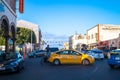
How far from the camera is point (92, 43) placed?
8369 centimetres

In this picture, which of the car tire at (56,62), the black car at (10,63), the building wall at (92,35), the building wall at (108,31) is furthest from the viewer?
the building wall at (92,35)

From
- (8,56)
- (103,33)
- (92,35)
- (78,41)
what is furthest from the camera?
(78,41)

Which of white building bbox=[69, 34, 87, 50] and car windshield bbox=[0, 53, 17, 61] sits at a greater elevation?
white building bbox=[69, 34, 87, 50]

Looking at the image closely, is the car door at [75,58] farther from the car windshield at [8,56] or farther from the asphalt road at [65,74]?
the car windshield at [8,56]

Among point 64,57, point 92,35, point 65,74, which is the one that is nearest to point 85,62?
point 64,57

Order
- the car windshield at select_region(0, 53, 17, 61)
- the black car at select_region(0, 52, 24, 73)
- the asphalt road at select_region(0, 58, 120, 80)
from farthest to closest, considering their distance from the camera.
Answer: the car windshield at select_region(0, 53, 17, 61) → the black car at select_region(0, 52, 24, 73) → the asphalt road at select_region(0, 58, 120, 80)

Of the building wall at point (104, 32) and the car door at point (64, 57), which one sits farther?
the building wall at point (104, 32)

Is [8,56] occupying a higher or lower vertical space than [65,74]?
higher

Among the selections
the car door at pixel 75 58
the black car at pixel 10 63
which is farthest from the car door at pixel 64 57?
the black car at pixel 10 63

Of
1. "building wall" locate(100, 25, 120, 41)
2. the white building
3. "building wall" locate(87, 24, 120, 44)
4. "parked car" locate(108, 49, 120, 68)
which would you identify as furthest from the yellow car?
the white building

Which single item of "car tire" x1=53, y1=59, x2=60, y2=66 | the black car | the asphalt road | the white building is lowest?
the asphalt road

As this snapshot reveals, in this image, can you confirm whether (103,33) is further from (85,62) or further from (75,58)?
(75,58)

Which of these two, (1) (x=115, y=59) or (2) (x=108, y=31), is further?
(2) (x=108, y=31)

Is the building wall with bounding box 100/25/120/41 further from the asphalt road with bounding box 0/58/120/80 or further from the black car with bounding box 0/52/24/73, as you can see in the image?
the black car with bounding box 0/52/24/73
